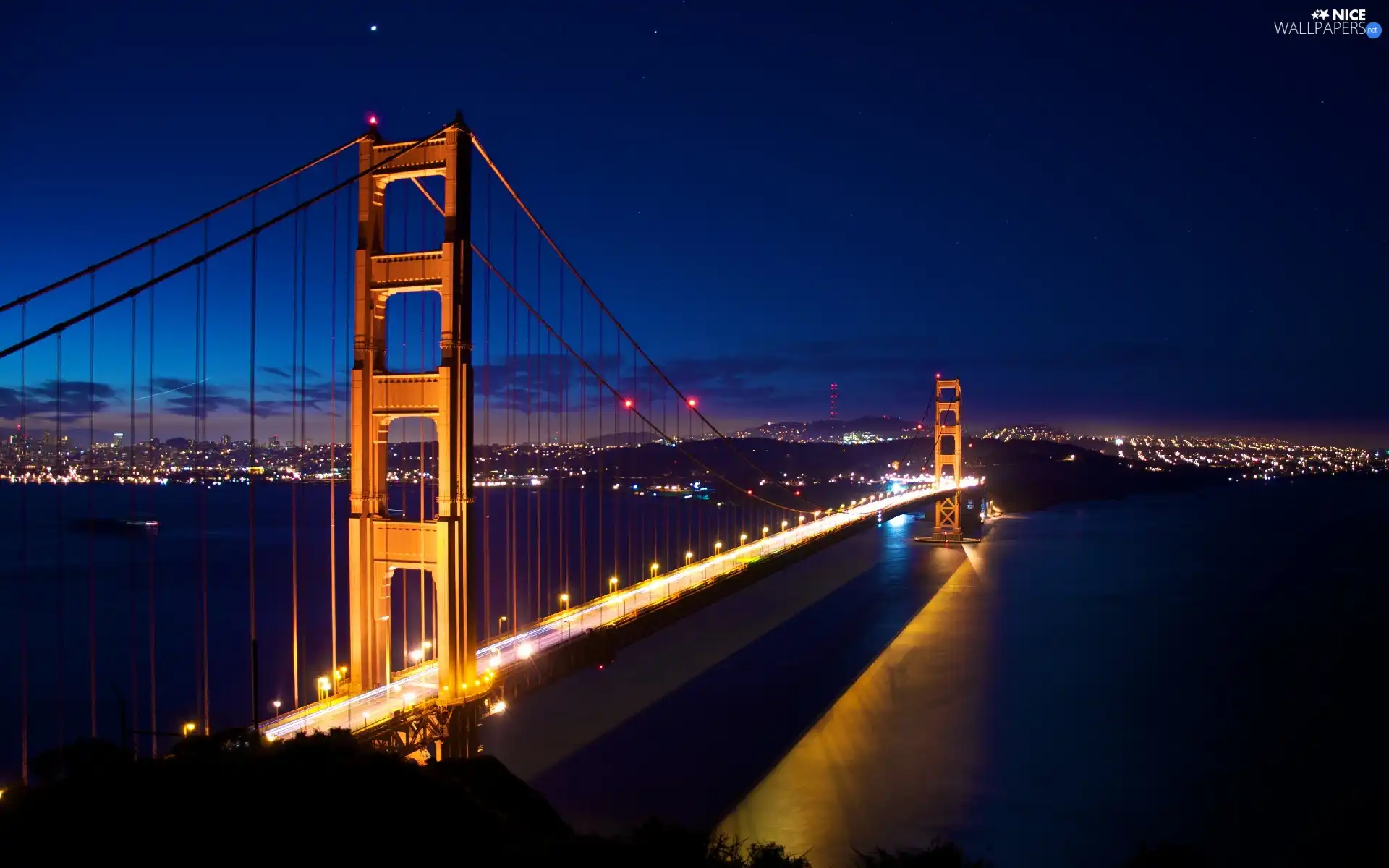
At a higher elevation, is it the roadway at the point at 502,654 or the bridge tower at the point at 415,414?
the bridge tower at the point at 415,414

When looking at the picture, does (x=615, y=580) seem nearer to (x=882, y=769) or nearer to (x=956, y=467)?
(x=882, y=769)

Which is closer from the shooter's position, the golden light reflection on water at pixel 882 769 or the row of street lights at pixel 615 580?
the golden light reflection on water at pixel 882 769

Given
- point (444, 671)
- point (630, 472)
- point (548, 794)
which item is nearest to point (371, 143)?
point (444, 671)

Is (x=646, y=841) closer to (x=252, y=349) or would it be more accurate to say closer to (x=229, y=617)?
(x=252, y=349)

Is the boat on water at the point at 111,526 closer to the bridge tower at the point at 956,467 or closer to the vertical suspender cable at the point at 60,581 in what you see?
the vertical suspender cable at the point at 60,581

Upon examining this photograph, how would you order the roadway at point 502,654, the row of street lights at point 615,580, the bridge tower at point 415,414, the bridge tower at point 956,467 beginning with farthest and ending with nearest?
the bridge tower at point 956,467 < the row of street lights at point 615,580 < the bridge tower at point 415,414 < the roadway at point 502,654

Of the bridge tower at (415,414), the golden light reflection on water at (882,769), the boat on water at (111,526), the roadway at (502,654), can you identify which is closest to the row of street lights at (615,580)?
the roadway at (502,654)

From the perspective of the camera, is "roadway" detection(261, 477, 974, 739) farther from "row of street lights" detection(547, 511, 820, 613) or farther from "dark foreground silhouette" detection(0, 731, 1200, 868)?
"dark foreground silhouette" detection(0, 731, 1200, 868)

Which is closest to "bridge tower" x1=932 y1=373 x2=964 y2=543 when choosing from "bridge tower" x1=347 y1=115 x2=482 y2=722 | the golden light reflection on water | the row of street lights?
the row of street lights
